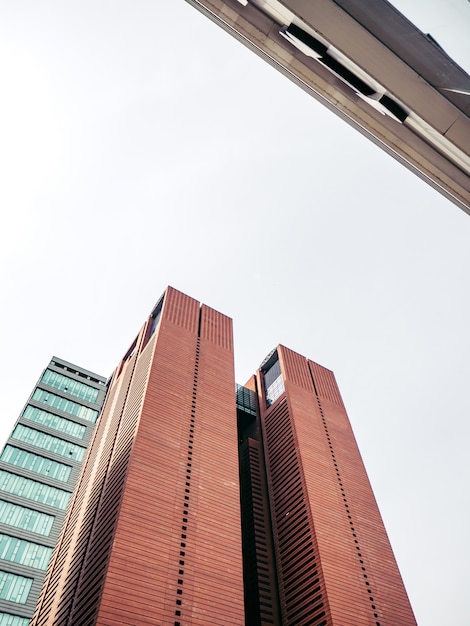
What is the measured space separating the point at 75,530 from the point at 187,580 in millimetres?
18258

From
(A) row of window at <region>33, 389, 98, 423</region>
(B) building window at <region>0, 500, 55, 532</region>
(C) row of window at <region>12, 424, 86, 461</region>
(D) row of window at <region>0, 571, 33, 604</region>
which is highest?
(A) row of window at <region>33, 389, 98, 423</region>

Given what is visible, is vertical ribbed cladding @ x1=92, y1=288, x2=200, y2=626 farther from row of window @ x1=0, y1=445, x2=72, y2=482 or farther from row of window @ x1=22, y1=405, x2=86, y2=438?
row of window @ x1=22, y1=405, x2=86, y2=438

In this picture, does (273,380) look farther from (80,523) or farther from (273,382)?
(80,523)

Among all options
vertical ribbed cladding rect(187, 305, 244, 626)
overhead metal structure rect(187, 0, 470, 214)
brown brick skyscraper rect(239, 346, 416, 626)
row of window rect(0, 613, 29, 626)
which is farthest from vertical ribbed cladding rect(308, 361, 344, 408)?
overhead metal structure rect(187, 0, 470, 214)

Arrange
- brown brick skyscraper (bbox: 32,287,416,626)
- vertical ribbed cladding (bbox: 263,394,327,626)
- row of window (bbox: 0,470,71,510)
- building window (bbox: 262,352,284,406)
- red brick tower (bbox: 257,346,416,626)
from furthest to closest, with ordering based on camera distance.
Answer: building window (bbox: 262,352,284,406) → row of window (bbox: 0,470,71,510) → vertical ribbed cladding (bbox: 263,394,327,626) → red brick tower (bbox: 257,346,416,626) → brown brick skyscraper (bbox: 32,287,416,626)

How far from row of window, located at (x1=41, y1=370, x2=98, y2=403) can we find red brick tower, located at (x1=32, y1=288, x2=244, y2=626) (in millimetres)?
11232

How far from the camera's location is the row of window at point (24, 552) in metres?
46.3

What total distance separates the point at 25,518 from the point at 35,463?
7.35 meters

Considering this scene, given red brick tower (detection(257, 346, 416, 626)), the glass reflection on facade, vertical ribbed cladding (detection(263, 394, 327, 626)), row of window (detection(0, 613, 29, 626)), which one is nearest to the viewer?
red brick tower (detection(257, 346, 416, 626))

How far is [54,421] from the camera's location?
62219 mm

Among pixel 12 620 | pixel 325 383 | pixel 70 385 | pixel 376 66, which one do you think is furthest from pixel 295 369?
pixel 376 66

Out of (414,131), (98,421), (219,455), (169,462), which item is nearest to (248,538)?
(219,455)

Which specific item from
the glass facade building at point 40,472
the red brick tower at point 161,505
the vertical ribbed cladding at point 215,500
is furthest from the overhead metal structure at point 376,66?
the glass facade building at point 40,472

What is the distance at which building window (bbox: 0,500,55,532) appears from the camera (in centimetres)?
4888
